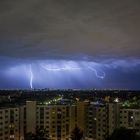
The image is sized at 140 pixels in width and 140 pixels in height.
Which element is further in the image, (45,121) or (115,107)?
(45,121)

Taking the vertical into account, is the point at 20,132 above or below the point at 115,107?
below

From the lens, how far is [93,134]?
5119cm

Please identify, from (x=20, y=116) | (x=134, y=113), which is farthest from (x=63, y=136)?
(x=134, y=113)

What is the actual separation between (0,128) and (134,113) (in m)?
16.6

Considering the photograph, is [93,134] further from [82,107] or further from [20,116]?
[20,116]

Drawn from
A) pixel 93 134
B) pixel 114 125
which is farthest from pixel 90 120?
pixel 114 125

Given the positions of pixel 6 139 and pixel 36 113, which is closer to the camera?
pixel 6 139

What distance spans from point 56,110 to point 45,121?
2.18m

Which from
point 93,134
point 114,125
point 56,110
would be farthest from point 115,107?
point 56,110

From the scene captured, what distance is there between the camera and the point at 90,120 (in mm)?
52031

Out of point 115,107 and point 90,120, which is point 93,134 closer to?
point 90,120

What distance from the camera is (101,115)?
50.4m

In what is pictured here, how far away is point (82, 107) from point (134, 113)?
338 inches

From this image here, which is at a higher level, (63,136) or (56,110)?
(56,110)
